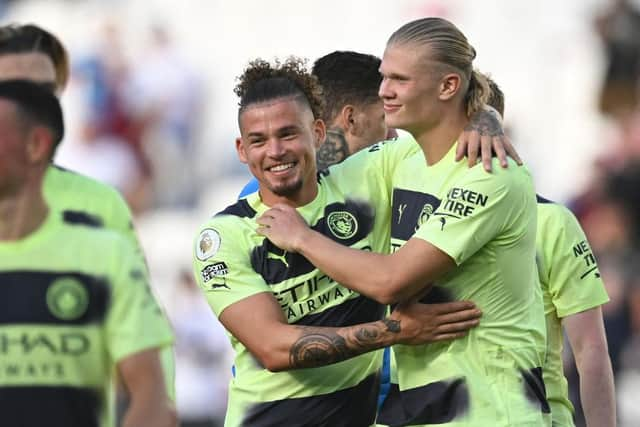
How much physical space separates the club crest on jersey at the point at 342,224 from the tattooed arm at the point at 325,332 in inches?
14.5

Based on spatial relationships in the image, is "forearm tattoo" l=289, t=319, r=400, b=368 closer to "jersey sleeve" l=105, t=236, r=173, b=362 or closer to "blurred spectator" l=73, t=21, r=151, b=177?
"jersey sleeve" l=105, t=236, r=173, b=362

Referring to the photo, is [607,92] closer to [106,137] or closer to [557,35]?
[557,35]

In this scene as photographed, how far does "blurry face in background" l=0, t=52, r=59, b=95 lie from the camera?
15.5ft

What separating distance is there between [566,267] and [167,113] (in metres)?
7.78

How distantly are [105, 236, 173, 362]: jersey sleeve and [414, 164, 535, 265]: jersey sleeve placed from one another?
1.35 m

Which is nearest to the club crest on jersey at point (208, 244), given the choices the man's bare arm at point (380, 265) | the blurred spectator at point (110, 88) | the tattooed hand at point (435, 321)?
the man's bare arm at point (380, 265)

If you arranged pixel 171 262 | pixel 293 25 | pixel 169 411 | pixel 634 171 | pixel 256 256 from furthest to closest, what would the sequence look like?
1. pixel 293 25
2. pixel 171 262
3. pixel 634 171
4. pixel 256 256
5. pixel 169 411

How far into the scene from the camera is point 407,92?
5027mm

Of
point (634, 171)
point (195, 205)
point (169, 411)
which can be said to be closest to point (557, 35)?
point (634, 171)

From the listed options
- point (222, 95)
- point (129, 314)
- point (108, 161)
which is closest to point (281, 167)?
point (129, 314)

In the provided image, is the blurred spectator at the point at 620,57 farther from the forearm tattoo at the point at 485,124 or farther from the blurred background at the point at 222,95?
the forearm tattoo at the point at 485,124

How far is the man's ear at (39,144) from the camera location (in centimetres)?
373

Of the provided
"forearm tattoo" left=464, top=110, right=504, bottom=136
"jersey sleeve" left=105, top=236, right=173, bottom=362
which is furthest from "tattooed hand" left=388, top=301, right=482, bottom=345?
"jersey sleeve" left=105, top=236, right=173, bottom=362

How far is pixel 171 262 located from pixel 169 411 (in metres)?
8.98
